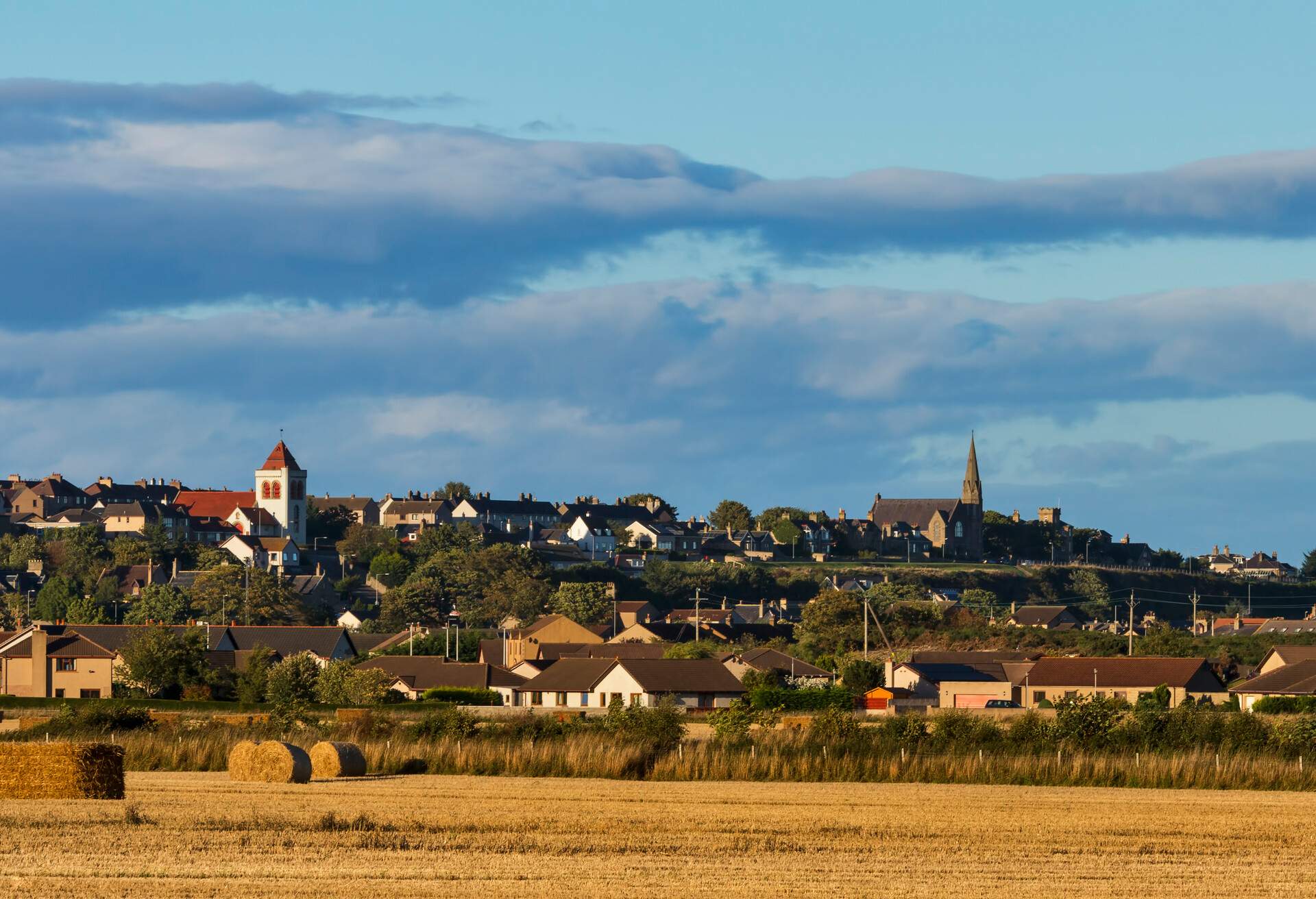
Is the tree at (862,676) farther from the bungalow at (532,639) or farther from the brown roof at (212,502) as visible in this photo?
the brown roof at (212,502)

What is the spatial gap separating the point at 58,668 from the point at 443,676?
15.2 meters

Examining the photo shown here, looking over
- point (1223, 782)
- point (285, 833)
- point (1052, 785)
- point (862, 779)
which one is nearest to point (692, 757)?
point (862, 779)

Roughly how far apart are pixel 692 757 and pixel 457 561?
→ 113 m

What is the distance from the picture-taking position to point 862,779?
119ft

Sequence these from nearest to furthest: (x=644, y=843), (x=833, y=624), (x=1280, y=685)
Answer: (x=644, y=843) < (x=1280, y=685) < (x=833, y=624)

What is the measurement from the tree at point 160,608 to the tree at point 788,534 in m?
78.9

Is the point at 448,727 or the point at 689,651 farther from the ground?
the point at 689,651

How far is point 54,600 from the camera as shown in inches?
5231

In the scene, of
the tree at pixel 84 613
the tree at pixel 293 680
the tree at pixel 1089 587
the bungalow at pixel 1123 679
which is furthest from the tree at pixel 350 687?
the tree at pixel 1089 587

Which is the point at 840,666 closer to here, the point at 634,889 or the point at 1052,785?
the point at 1052,785

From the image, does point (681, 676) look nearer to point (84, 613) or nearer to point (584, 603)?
point (584, 603)

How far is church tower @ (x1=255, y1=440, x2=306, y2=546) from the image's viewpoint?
18275cm

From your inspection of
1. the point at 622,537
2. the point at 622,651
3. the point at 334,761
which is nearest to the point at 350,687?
the point at 622,651

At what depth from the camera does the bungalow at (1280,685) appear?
73.2 metres
